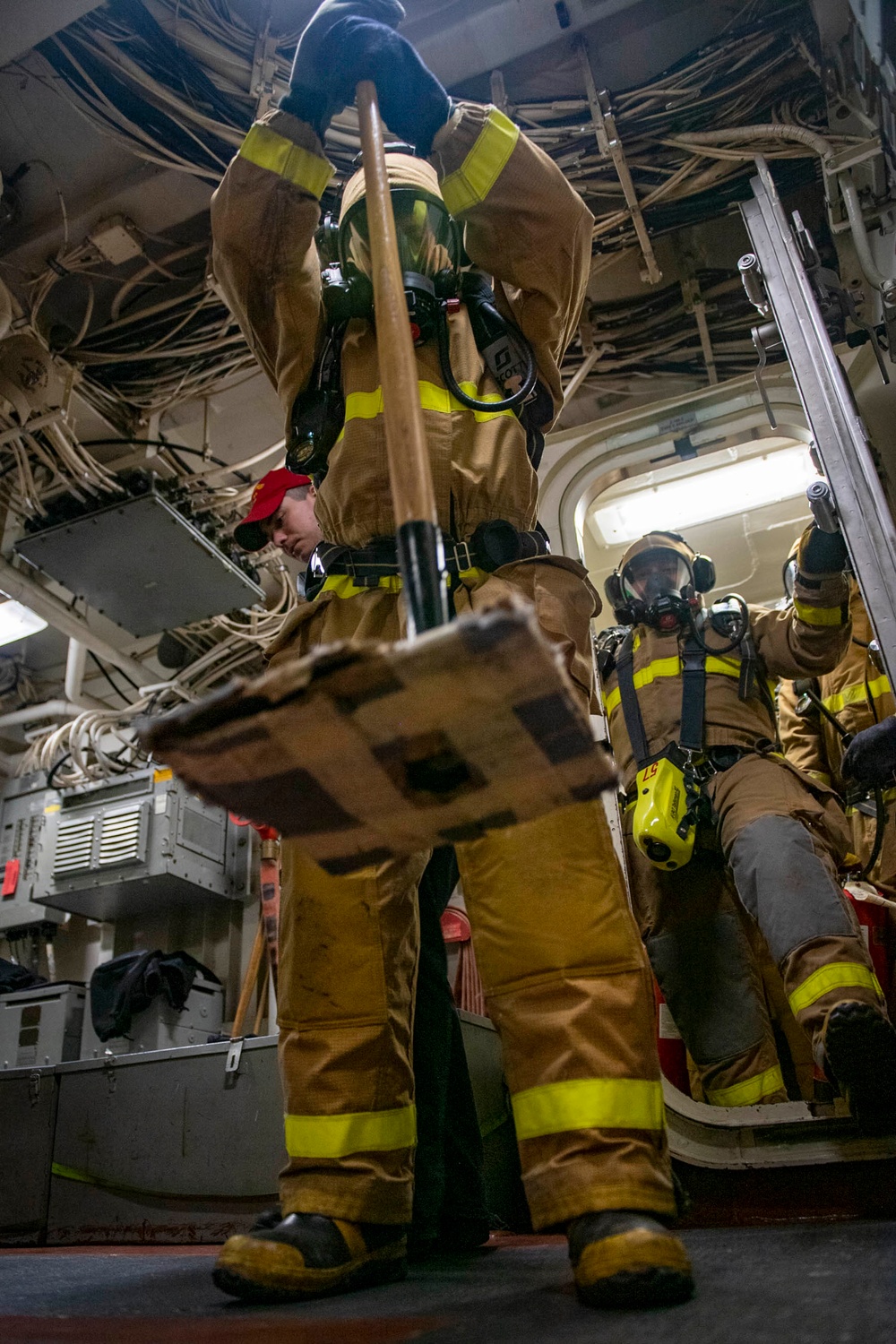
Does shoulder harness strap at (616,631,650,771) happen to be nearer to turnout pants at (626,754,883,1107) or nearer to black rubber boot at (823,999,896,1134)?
turnout pants at (626,754,883,1107)

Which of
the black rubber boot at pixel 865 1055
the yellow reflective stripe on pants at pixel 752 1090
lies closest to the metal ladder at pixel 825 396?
the black rubber boot at pixel 865 1055

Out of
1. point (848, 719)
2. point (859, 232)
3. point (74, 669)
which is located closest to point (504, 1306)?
point (859, 232)

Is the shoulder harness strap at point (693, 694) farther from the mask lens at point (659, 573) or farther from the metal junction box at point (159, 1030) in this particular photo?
the metal junction box at point (159, 1030)

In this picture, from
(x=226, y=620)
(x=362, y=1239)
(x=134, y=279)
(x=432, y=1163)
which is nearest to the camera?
(x=362, y=1239)

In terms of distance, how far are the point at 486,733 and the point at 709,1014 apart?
217cm

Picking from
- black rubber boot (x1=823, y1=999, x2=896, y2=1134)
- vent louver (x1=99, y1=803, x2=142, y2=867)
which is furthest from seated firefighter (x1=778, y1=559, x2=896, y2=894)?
vent louver (x1=99, y1=803, x2=142, y2=867)

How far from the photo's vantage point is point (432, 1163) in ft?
5.76

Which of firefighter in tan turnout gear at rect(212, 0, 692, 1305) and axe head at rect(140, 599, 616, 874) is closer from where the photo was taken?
axe head at rect(140, 599, 616, 874)

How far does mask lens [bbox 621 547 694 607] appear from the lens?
3303 mm

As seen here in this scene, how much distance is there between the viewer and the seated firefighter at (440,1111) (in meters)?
1.73

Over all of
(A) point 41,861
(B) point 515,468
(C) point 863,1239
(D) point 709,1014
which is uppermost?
(A) point 41,861

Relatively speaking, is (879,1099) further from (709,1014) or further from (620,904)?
(620,904)

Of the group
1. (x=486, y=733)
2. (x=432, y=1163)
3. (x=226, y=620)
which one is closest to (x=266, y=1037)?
(x=432, y=1163)

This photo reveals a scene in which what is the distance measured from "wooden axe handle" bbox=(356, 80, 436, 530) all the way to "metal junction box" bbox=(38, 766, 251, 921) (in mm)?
4019
